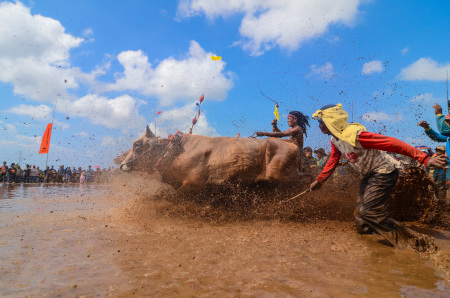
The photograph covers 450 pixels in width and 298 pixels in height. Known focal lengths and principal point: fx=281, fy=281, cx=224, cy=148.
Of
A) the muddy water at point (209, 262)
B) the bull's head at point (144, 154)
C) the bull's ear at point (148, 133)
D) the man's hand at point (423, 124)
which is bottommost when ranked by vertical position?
the muddy water at point (209, 262)

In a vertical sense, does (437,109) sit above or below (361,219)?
above

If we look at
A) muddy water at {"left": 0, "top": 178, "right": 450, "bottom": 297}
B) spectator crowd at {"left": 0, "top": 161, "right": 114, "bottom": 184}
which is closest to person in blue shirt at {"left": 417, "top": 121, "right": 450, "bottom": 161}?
muddy water at {"left": 0, "top": 178, "right": 450, "bottom": 297}

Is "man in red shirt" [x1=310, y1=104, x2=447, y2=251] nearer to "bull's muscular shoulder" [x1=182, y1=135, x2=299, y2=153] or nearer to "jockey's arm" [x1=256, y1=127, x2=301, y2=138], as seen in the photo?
"bull's muscular shoulder" [x1=182, y1=135, x2=299, y2=153]

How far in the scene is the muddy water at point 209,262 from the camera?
244cm

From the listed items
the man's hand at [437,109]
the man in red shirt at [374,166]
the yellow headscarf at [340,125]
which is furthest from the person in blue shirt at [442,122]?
the yellow headscarf at [340,125]

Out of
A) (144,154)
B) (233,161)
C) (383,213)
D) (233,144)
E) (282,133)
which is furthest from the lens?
(144,154)

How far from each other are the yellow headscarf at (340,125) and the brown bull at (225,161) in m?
2.20

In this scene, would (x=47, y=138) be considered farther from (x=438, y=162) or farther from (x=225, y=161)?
(x=438, y=162)

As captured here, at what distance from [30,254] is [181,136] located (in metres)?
3.90

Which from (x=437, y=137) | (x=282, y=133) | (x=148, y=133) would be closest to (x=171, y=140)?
(x=148, y=133)

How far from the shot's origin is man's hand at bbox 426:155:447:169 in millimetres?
3164

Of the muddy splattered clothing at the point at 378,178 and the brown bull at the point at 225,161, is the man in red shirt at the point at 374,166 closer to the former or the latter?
the muddy splattered clothing at the point at 378,178

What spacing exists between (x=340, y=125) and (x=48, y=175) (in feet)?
90.2

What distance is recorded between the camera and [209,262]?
3168 mm
